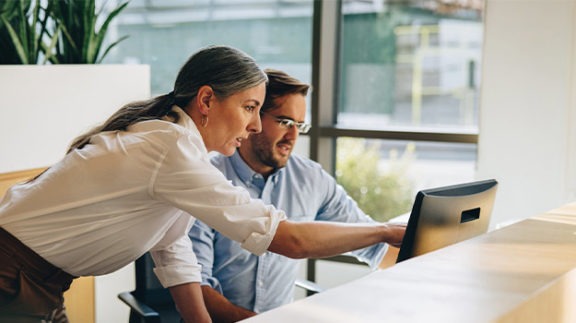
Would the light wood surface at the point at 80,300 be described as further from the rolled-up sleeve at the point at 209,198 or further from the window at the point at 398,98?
the rolled-up sleeve at the point at 209,198

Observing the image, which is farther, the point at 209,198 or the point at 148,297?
the point at 148,297

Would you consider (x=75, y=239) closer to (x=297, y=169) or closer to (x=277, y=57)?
(x=297, y=169)

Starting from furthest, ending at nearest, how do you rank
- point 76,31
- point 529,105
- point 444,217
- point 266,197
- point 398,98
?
point 398,98, point 76,31, point 529,105, point 266,197, point 444,217

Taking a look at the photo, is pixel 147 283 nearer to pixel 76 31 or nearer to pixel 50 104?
pixel 50 104

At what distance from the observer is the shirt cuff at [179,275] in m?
2.24

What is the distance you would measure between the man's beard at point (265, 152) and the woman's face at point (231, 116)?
50cm

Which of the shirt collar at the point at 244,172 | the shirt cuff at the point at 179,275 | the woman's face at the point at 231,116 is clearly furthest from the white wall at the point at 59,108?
the woman's face at the point at 231,116

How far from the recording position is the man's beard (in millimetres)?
2633

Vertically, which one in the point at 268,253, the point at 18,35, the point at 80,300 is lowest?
the point at 80,300

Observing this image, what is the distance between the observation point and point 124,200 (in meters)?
1.90

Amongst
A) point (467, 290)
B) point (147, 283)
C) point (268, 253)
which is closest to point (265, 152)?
point (268, 253)

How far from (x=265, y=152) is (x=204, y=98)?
1.99ft

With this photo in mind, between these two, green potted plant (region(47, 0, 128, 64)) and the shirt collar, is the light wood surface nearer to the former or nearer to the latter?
green potted plant (region(47, 0, 128, 64))

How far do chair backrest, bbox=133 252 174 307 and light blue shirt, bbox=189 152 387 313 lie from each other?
6.1 inches
